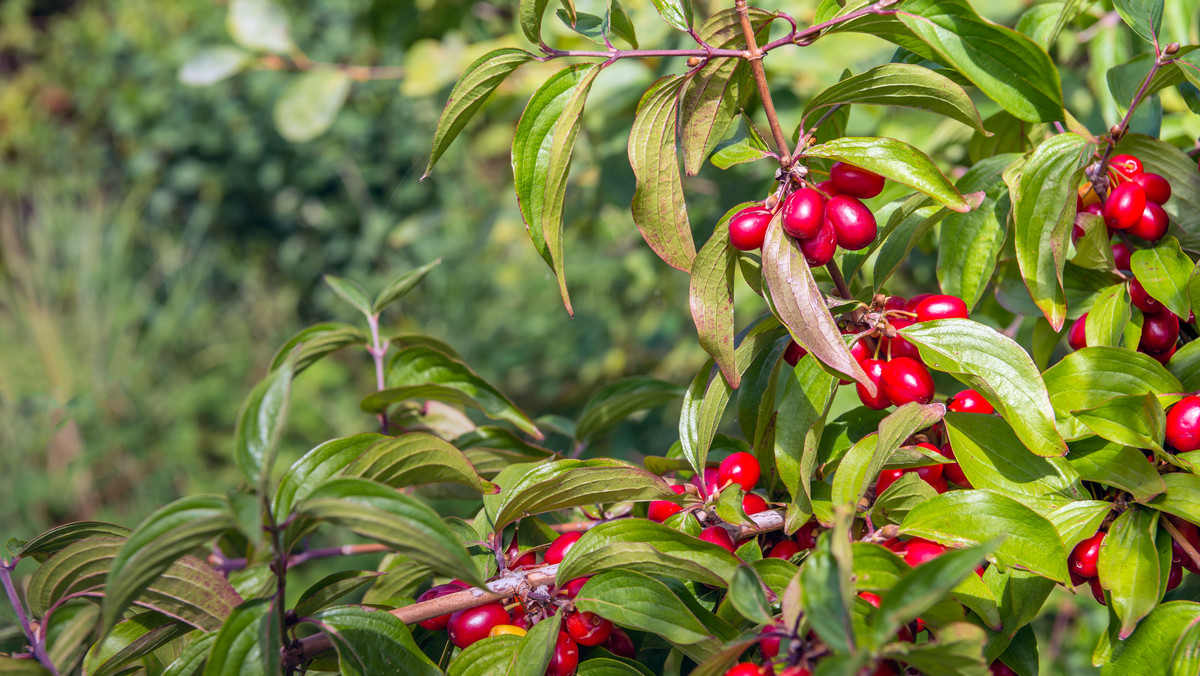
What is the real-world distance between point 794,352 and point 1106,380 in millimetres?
226

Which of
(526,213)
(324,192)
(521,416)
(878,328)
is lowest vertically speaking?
(324,192)

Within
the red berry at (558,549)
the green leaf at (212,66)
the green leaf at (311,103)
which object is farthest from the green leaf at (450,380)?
the green leaf at (212,66)

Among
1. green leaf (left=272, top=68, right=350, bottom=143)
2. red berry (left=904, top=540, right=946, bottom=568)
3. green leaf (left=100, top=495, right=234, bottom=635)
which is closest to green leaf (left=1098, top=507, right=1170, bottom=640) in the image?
red berry (left=904, top=540, right=946, bottom=568)

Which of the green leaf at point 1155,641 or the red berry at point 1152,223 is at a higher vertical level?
the red berry at point 1152,223

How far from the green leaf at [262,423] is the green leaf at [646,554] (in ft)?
0.71

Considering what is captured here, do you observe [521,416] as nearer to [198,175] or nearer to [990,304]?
[990,304]

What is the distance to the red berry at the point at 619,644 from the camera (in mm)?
624

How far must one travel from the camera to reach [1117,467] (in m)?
0.55

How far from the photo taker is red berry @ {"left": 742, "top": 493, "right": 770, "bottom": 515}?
647 millimetres

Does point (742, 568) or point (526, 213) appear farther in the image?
point (526, 213)

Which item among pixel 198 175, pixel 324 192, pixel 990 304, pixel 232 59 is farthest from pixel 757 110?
pixel 198 175

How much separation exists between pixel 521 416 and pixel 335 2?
3.90 meters

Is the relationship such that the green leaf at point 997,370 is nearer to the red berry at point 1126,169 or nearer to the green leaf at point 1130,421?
the green leaf at point 1130,421

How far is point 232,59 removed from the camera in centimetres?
165
